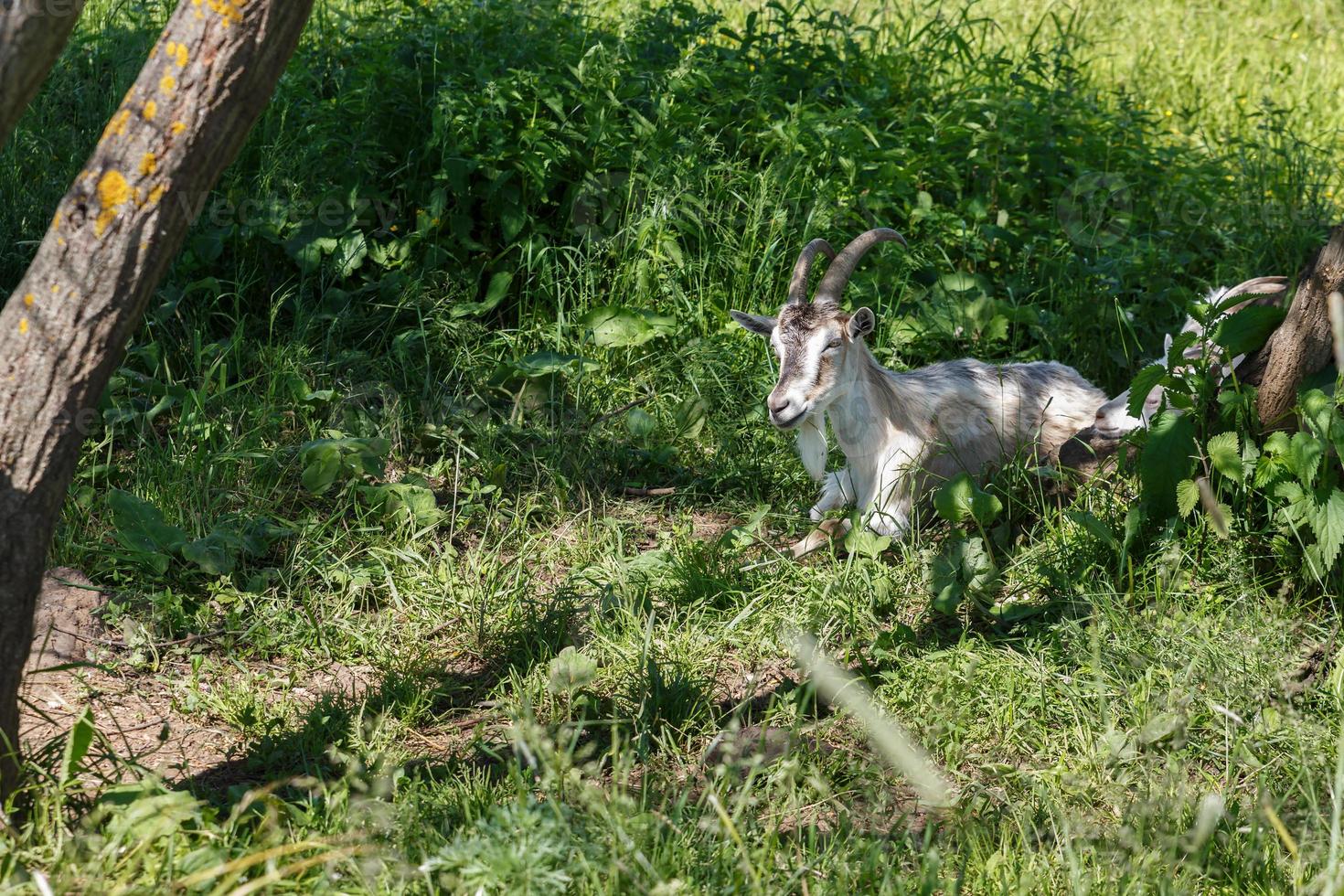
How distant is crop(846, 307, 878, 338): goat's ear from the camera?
4.92 metres

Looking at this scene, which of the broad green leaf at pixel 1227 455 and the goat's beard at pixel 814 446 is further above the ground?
the broad green leaf at pixel 1227 455

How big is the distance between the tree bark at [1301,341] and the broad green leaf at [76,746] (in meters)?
3.51

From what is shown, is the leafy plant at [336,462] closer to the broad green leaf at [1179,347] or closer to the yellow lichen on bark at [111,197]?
the yellow lichen on bark at [111,197]

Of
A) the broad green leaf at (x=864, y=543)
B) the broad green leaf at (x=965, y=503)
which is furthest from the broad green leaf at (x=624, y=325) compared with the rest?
the broad green leaf at (x=965, y=503)

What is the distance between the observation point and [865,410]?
5.12 meters

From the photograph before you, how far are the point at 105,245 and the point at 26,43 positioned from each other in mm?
472

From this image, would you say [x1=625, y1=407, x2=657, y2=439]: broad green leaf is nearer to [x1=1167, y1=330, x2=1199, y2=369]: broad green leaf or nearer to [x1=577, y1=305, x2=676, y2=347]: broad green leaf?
[x1=577, y1=305, x2=676, y2=347]: broad green leaf

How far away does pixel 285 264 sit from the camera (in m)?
5.98

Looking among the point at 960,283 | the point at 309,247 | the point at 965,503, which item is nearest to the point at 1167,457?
the point at 965,503

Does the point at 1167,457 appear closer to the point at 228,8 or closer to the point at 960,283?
the point at 960,283

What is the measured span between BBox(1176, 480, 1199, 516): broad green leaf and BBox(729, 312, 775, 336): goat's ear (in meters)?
1.67

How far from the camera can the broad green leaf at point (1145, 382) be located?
4.22 meters

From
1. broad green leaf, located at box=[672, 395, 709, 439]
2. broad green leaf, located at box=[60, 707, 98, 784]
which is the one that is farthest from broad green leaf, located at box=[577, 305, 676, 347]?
broad green leaf, located at box=[60, 707, 98, 784]

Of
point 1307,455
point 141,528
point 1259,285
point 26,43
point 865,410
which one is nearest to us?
point 26,43
